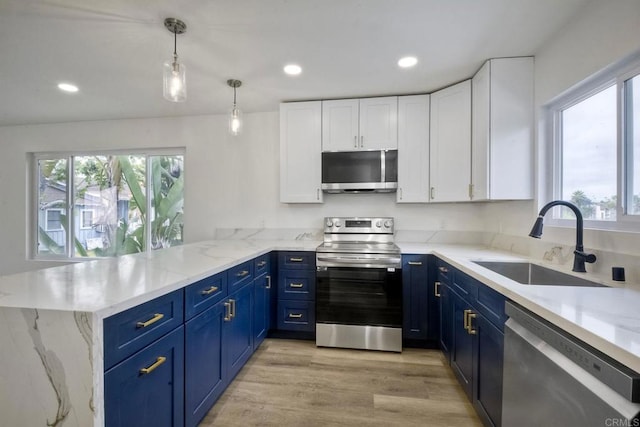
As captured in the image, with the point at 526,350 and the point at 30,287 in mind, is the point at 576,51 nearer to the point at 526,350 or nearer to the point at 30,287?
the point at 526,350

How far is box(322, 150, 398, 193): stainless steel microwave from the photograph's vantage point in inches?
109

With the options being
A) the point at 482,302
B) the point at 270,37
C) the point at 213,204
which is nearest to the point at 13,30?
the point at 270,37

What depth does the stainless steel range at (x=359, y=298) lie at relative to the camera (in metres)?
2.36

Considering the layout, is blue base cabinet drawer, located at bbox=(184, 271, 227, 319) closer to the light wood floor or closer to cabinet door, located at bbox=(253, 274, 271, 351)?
cabinet door, located at bbox=(253, 274, 271, 351)

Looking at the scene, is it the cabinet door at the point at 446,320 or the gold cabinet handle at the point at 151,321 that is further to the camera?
the cabinet door at the point at 446,320

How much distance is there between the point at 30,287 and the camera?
3.66 feet

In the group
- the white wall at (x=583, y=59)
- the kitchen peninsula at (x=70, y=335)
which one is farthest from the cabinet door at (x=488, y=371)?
the white wall at (x=583, y=59)

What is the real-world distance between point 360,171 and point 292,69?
114 centimetres

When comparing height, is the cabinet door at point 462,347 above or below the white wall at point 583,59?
below

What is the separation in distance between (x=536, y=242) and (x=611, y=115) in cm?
89

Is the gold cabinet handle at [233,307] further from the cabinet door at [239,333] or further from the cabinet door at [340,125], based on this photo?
the cabinet door at [340,125]

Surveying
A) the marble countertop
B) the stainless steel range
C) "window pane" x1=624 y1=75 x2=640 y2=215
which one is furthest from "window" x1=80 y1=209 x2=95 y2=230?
"window pane" x1=624 y1=75 x2=640 y2=215

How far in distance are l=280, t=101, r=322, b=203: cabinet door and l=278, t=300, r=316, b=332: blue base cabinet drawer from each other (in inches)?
42.2

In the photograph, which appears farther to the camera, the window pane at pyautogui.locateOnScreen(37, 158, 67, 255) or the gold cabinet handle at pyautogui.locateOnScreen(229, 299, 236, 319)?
the window pane at pyautogui.locateOnScreen(37, 158, 67, 255)
